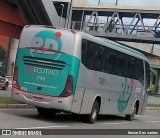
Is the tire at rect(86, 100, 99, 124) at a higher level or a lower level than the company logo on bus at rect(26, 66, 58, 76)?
lower

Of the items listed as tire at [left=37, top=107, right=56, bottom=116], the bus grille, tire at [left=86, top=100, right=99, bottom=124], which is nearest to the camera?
the bus grille

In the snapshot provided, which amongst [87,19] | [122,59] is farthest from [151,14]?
[122,59]

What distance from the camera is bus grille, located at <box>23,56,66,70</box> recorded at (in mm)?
16250

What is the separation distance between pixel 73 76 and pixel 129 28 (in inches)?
1635

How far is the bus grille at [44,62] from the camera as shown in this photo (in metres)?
16.2

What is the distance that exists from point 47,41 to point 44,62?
29.1 inches

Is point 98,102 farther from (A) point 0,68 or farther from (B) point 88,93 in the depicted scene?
(A) point 0,68

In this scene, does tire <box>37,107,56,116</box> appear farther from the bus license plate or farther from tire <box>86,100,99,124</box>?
the bus license plate

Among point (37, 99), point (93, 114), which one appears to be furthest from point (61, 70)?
point (93, 114)

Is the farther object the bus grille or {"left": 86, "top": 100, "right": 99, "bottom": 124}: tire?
{"left": 86, "top": 100, "right": 99, "bottom": 124}: tire

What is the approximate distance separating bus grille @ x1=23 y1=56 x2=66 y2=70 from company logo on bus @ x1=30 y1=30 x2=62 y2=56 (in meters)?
0.23

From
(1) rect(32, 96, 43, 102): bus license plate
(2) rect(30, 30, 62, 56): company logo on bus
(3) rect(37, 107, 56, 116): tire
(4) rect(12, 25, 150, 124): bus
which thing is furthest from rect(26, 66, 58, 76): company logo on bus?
(3) rect(37, 107, 56, 116): tire

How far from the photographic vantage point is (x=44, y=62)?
16.4 meters

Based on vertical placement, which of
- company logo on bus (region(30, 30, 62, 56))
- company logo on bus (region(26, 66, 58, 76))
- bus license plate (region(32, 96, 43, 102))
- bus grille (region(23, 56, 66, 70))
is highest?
company logo on bus (region(30, 30, 62, 56))
